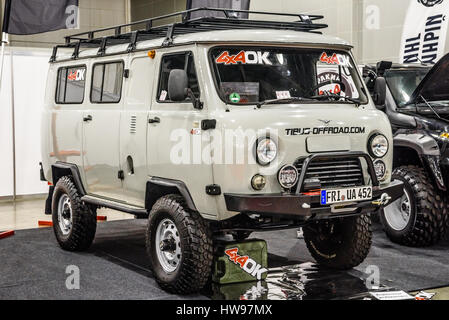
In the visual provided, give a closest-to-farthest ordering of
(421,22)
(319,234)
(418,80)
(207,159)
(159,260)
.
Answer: (207,159) < (159,260) < (319,234) < (418,80) < (421,22)

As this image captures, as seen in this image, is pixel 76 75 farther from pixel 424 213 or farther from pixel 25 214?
pixel 424 213

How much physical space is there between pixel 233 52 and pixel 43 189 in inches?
268

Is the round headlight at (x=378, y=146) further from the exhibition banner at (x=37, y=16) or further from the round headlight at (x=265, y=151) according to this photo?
the exhibition banner at (x=37, y=16)

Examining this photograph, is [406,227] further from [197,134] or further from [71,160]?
[71,160]

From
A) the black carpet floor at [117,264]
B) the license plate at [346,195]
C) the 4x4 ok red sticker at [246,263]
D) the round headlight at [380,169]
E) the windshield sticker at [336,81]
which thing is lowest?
the black carpet floor at [117,264]

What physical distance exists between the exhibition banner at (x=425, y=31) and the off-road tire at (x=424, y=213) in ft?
10.3

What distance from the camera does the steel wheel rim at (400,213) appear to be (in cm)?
764

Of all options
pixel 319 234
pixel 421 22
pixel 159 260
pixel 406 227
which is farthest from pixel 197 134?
pixel 421 22

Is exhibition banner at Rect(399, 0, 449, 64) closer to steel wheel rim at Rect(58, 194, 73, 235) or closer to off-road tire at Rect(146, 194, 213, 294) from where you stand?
steel wheel rim at Rect(58, 194, 73, 235)

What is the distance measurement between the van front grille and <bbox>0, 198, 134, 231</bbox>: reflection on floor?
4.72 meters

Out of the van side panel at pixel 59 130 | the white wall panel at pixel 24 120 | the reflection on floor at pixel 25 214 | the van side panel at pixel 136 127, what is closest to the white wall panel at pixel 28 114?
the white wall panel at pixel 24 120

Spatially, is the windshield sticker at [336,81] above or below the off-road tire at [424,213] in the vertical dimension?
above

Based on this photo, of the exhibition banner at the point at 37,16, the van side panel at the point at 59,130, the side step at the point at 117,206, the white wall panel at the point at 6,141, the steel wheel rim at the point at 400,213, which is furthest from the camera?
the white wall panel at the point at 6,141

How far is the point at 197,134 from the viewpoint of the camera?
5.45 m
